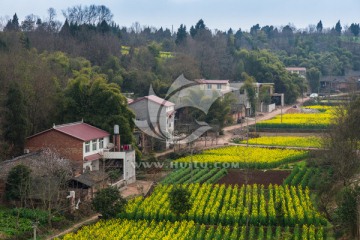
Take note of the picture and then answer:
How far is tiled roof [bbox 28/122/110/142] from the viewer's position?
27.3 metres

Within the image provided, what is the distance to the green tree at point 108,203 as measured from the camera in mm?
22250

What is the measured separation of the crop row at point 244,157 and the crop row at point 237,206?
5.61 meters

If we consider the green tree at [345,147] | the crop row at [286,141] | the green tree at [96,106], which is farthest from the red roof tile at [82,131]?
the crop row at [286,141]

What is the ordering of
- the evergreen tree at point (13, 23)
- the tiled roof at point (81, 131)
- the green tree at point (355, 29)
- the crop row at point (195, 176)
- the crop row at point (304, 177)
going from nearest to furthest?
the tiled roof at point (81, 131), the crop row at point (304, 177), the crop row at point (195, 176), the evergreen tree at point (13, 23), the green tree at point (355, 29)

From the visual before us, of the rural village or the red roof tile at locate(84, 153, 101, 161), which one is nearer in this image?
the rural village

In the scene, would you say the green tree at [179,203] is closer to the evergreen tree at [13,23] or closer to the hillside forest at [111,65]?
the hillside forest at [111,65]

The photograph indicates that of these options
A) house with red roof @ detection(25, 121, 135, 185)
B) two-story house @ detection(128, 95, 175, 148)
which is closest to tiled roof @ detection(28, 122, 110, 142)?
house with red roof @ detection(25, 121, 135, 185)

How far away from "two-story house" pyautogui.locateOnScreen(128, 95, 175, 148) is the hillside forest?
3.67m

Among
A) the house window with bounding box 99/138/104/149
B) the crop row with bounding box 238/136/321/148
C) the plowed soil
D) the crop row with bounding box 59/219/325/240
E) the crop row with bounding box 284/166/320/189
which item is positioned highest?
the house window with bounding box 99/138/104/149

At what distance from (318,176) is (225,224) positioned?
361 inches

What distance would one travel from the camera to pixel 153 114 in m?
38.6

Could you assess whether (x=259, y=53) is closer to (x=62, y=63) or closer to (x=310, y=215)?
(x=62, y=63)

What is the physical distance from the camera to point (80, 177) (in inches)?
974

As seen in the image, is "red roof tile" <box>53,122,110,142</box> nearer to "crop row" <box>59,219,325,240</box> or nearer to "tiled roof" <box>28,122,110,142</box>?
"tiled roof" <box>28,122,110,142</box>
